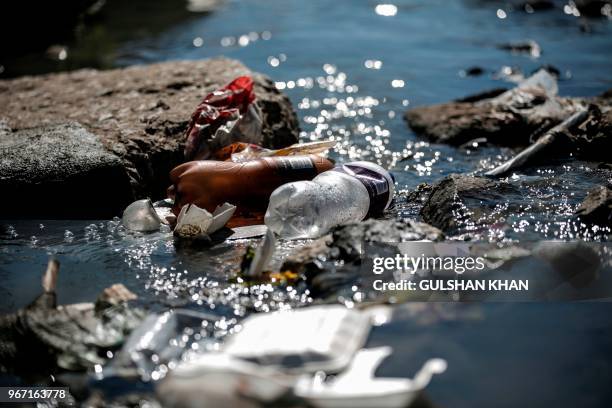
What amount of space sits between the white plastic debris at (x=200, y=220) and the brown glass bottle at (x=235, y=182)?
16 centimetres

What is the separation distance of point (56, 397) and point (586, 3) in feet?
36.1

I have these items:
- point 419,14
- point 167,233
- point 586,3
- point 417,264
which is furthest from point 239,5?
point 417,264

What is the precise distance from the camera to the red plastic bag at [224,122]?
5.04m

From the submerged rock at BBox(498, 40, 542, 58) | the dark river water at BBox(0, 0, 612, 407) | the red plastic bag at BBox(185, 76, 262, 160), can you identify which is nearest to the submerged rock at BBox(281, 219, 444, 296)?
the dark river water at BBox(0, 0, 612, 407)

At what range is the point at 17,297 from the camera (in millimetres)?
3650

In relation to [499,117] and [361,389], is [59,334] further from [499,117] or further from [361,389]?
[499,117]

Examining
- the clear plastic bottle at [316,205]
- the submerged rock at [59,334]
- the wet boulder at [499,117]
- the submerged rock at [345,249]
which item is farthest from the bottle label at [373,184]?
the wet boulder at [499,117]

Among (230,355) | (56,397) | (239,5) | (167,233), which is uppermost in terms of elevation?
(230,355)

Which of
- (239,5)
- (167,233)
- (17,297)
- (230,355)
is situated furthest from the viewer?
(239,5)

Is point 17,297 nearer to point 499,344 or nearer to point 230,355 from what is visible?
point 230,355

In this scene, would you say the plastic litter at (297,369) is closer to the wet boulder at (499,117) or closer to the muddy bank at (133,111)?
the muddy bank at (133,111)

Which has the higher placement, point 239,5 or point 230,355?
point 230,355

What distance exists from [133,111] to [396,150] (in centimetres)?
207

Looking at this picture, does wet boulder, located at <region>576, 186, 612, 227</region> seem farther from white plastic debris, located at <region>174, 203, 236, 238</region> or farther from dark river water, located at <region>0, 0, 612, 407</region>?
white plastic debris, located at <region>174, 203, 236, 238</region>
